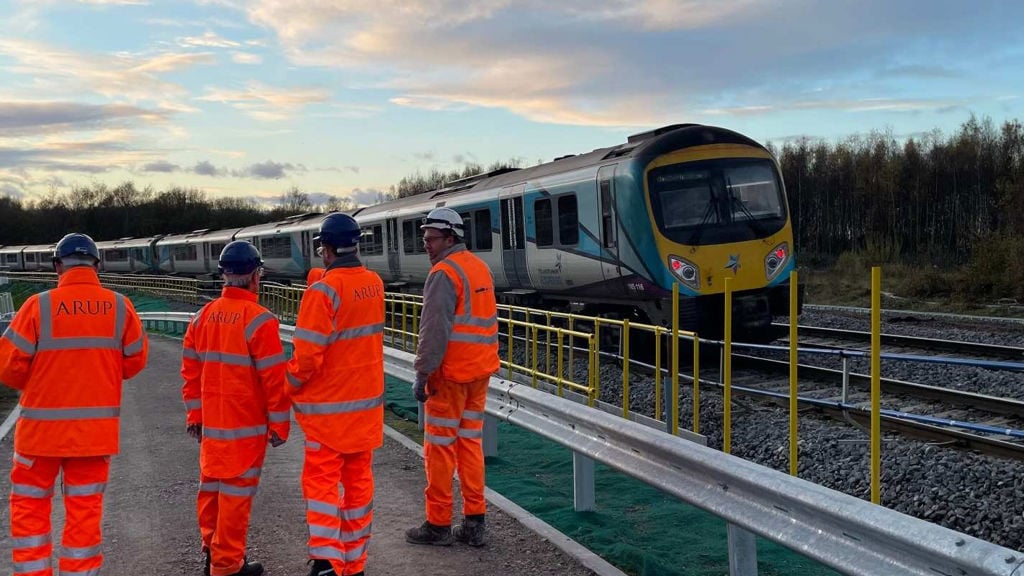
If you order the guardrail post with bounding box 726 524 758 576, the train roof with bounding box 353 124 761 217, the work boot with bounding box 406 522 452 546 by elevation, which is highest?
the train roof with bounding box 353 124 761 217

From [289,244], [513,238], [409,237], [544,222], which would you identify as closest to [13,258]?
[289,244]

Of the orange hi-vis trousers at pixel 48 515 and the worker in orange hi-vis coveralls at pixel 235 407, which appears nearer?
the orange hi-vis trousers at pixel 48 515

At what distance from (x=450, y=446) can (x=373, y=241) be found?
688 inches

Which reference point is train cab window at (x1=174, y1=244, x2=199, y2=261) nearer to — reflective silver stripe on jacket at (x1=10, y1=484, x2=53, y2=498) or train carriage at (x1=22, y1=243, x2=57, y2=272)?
train carriage at (x1=22, y1=243, x2=57, y2=272)

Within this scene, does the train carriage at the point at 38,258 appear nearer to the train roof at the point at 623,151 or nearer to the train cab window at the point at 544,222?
the train roof at the point at 623,151

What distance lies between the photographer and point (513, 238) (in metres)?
15.0

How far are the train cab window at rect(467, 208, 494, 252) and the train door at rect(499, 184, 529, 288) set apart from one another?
0.58 metres

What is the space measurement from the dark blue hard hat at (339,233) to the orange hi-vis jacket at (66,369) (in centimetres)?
113

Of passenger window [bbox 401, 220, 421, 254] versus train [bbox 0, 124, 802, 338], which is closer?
train [bbox 0, 124, 802, 338]

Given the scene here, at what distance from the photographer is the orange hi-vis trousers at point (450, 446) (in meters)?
5.04

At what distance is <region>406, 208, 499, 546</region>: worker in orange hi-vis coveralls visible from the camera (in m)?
5.05

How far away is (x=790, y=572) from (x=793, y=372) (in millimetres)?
1072

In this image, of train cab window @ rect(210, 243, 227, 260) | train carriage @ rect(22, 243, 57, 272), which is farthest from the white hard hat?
train carriage @ rect(22, 243, 57, 272)

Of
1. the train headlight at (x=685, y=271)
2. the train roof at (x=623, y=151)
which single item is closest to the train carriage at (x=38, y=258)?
the train roof at (x=623, y=151)
